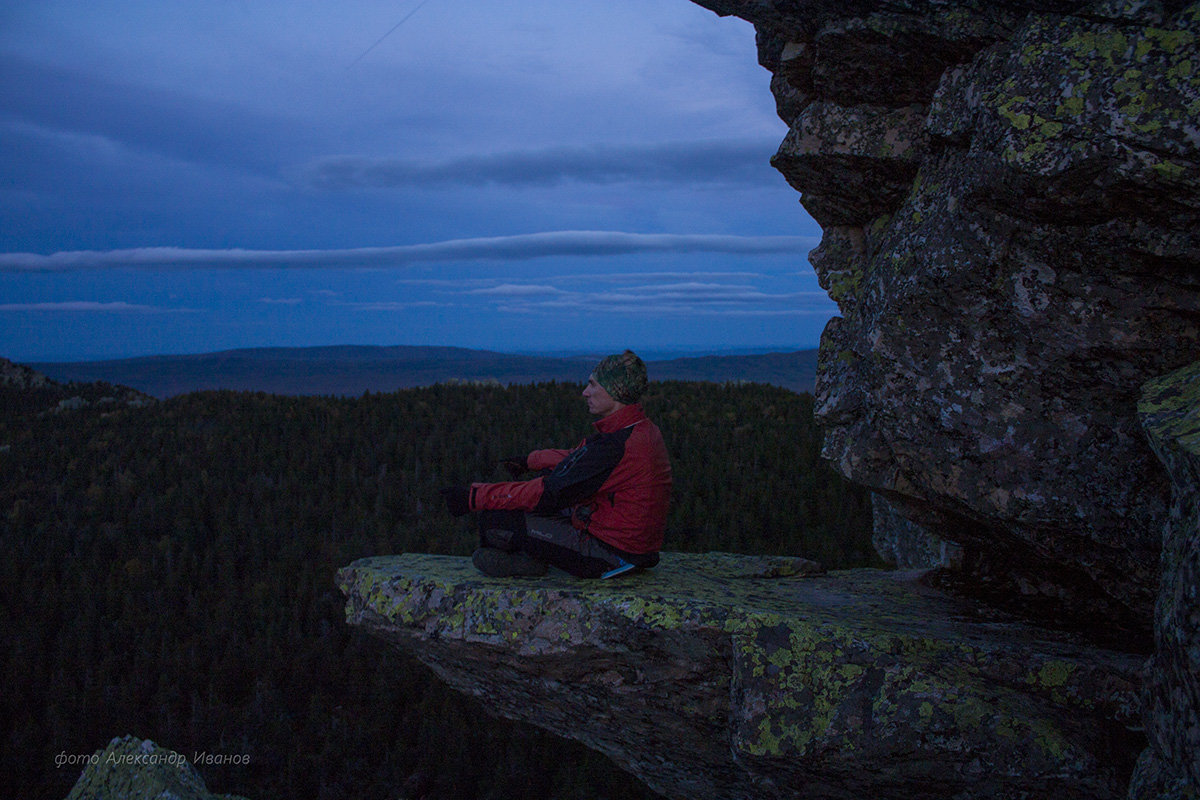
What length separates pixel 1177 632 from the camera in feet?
8.53

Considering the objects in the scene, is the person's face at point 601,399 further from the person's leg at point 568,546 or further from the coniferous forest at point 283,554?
the coniferous forest at point 283,554

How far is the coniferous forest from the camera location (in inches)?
230

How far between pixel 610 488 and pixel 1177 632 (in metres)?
2.91

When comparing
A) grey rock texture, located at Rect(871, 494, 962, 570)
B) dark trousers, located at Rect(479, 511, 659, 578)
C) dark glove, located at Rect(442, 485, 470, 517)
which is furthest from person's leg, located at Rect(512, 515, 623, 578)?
grey rock texture, located at Rect(871, 494, 962, 570)

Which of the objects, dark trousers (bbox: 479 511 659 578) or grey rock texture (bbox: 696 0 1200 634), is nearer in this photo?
grey rock texture (bbox: 696 0 1200 634)

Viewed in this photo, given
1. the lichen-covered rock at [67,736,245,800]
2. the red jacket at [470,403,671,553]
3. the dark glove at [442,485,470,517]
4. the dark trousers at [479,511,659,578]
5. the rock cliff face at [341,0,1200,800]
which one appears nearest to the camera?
the rock cliff face at [341,0,1200,800]

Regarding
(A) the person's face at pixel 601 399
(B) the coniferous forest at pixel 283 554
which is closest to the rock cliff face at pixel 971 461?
(A) the person's face at pixel 601 399

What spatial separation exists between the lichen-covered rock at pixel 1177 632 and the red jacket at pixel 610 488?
2.52m

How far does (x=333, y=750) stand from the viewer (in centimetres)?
588

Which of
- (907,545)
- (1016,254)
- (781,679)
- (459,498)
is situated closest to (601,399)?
(459,498)

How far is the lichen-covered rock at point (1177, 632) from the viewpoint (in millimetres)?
2508

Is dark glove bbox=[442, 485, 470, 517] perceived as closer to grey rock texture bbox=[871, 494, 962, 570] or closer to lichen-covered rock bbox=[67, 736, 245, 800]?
lichen-covered rock bbox=[67, 736, 245, 800]

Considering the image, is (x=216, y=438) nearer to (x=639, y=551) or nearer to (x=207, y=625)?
(x=207, y=625)

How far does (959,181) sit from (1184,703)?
251 centimetres
